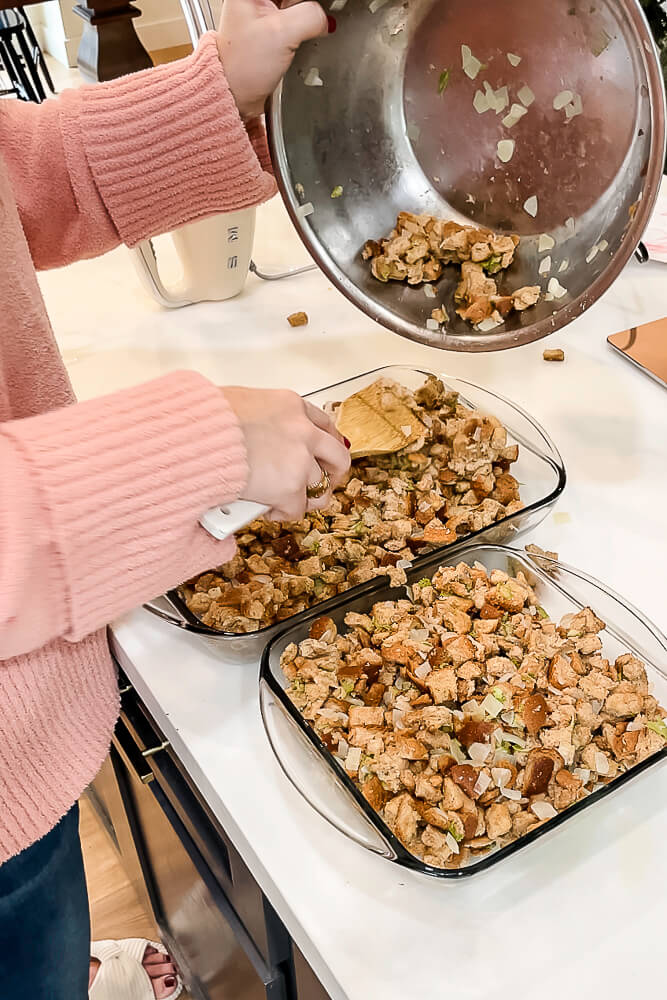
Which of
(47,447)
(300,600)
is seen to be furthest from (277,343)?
(47,447)

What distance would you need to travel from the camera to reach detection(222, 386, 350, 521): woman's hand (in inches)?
24.5

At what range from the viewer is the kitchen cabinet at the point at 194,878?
0.74m

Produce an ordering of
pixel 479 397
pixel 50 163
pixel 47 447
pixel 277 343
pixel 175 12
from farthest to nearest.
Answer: pixel 175 12 → pixel 277 343 → pixel 479 397 → pixel 50 163 → pixel 47 447

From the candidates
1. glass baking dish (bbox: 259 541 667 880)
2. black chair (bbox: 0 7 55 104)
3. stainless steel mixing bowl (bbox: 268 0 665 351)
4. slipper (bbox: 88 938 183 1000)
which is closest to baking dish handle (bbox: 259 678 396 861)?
glass baking dish (bbox: 259 541 667 880)

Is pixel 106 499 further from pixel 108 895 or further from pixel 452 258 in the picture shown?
pixel 108 895

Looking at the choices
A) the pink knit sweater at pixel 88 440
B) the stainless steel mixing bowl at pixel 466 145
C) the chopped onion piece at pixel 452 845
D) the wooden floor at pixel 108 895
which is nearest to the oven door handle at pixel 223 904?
the pink knit sweater at pixel 88 440

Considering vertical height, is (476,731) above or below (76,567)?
below

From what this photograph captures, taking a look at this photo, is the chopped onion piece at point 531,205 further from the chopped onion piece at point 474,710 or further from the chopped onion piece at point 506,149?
the chopped onion piece at point 474,710

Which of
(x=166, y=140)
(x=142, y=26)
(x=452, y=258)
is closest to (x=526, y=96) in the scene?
(x=452, y=258)

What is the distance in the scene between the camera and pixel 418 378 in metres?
0.98

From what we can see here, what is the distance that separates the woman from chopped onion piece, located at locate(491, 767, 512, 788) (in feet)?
0.74

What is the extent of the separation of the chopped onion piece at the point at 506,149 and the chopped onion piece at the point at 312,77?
17 centimetres

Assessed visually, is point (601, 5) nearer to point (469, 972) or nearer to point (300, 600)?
point (300, 600)

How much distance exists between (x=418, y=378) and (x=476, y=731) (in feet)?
1.47
